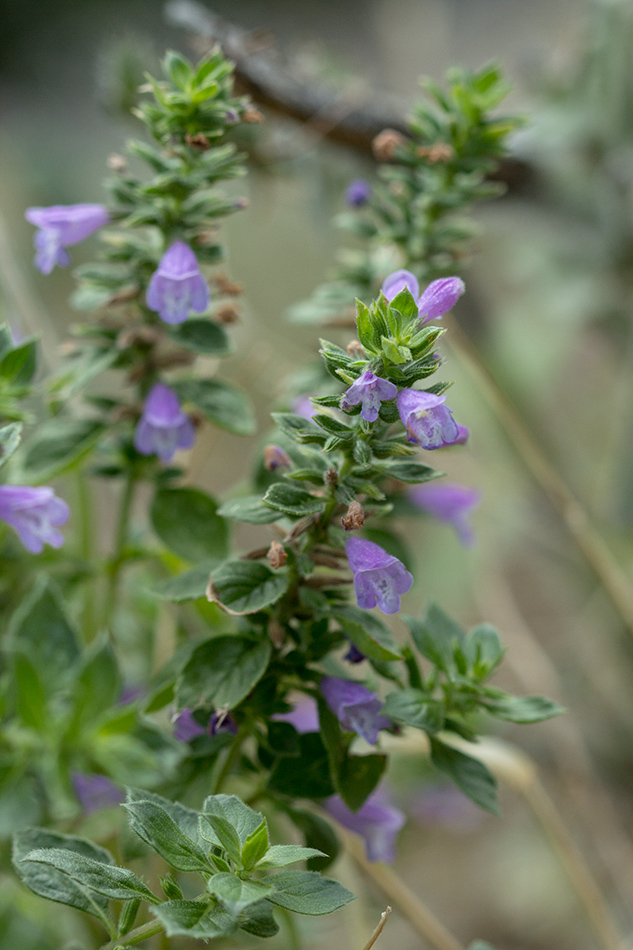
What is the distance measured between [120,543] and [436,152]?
0.37 metres

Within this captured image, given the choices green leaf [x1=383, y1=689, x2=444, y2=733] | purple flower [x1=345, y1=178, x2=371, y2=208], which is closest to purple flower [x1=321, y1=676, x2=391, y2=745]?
green leaf [x1=383, y1=689, x2=444, y2=733]

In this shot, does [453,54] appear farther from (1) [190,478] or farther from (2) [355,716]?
(2) [355,716]

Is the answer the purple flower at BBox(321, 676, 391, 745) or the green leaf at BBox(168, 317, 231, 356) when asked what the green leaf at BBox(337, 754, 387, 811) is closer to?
the purple flower at BBox(321, 676, 391, 745)

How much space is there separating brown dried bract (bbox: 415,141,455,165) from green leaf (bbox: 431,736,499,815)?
407mm

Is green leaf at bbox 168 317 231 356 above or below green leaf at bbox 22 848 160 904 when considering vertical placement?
above

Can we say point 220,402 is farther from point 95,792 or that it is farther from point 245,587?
point 95,792

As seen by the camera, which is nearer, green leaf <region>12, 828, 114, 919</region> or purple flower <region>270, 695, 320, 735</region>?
green leaf <region>12, 828, 114, 919</region>

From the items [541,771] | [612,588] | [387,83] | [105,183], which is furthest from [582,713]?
[387,83]

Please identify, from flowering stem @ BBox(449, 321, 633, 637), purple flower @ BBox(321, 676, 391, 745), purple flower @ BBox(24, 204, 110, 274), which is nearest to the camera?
purple flower @ BBox(321, 676, 391, 745)

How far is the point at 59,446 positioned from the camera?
58 cm

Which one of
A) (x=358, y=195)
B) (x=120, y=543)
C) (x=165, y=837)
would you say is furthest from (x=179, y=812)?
(x=358, y=195)

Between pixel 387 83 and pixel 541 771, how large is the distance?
138 centimetres

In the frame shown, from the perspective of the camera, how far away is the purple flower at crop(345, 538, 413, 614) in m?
0.40

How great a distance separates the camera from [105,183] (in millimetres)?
538
